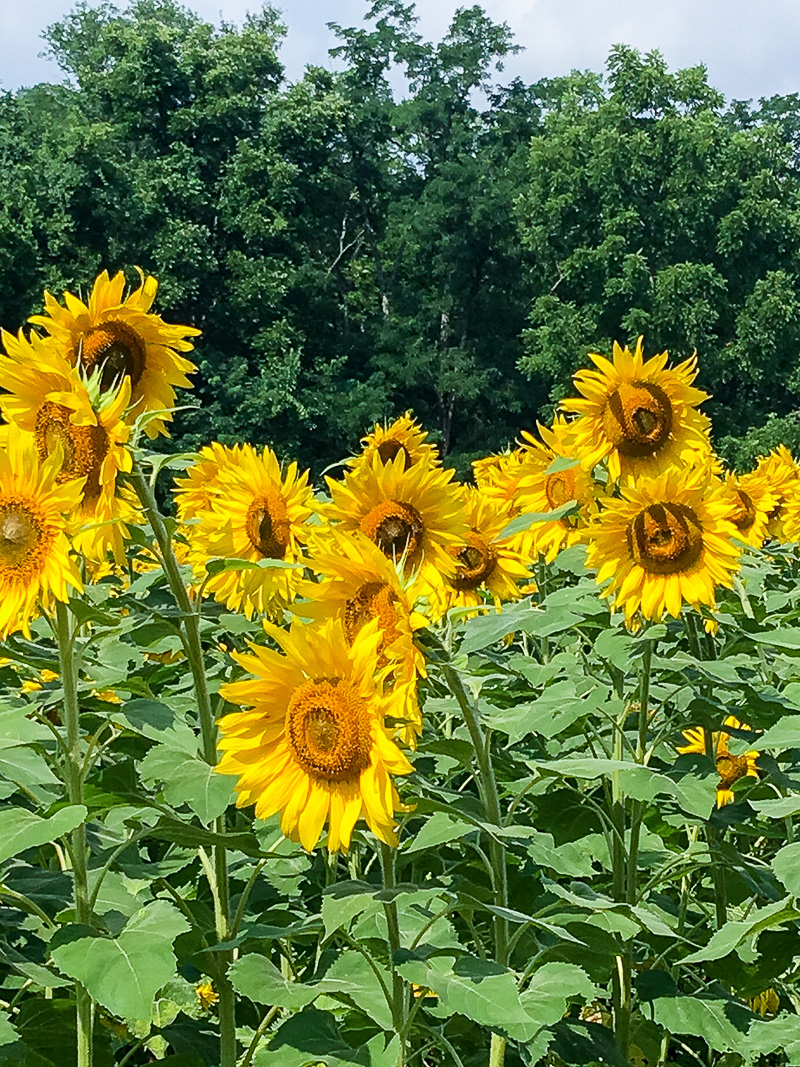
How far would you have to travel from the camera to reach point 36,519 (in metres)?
2.00

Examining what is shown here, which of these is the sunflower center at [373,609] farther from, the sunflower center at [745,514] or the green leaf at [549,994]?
the sunflower center at [745,514]

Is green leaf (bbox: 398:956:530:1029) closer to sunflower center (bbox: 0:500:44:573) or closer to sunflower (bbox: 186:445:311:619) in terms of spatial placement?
sunflower center (bbox: 0:500:44:573)

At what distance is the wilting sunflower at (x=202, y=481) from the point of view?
312 centimetres

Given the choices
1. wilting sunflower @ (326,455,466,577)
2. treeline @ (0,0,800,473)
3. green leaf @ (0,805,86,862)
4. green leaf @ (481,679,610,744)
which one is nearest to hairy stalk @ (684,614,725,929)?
green leaf @ (481,679,610,744)

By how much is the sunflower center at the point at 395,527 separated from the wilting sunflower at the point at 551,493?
0.81 m

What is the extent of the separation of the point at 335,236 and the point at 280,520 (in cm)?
2915

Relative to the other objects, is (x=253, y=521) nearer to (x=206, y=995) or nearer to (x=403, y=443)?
(x=403, y=443)

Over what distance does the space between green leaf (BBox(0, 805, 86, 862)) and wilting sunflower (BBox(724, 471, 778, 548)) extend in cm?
307

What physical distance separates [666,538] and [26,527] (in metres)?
1.37

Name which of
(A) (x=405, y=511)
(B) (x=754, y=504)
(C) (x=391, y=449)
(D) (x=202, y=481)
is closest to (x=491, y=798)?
(A) (x=405, y=511)

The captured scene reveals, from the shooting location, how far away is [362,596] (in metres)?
2.00

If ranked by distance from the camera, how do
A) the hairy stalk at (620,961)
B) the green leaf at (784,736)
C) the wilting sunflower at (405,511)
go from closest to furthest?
1. the green leaf at (784,736)
2. the wilting sunflower at (405,511)
3. the hairy stalk at (620,961)

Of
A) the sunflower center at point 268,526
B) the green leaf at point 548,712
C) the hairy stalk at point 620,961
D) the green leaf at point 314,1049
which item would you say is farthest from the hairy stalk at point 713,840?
the green leaf at point 314,1049

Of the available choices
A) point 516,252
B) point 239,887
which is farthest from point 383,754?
point 516,252
